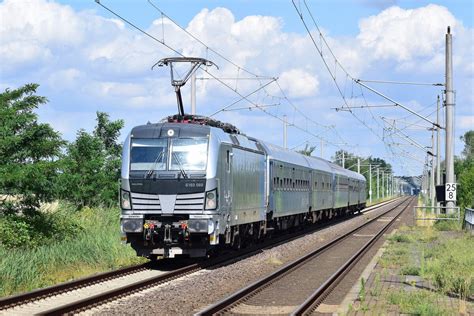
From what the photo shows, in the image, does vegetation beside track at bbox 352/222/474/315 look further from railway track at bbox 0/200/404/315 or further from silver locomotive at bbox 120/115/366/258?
railway track at bbox 0/200/404/315

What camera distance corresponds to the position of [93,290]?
13.6 metres

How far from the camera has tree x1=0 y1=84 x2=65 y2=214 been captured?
65.6 feet

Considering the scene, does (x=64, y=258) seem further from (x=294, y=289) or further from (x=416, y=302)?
(x=416, y=302)

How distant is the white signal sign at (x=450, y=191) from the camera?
29.3 m

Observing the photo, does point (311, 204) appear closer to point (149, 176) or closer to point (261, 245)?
point (261, 245)

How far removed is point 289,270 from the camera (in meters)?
17.5

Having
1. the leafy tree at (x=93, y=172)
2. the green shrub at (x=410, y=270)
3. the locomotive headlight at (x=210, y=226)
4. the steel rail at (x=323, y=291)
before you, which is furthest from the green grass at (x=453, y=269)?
the leafy tree at (x=93, y=172)

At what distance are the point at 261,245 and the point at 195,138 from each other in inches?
322

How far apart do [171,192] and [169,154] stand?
0.96 meters

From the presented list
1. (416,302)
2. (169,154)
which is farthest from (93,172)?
(416,302)

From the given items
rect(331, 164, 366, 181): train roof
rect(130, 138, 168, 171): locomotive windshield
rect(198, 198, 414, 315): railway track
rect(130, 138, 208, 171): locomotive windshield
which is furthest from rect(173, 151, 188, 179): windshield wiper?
rect(331, 164, 366, 181): train roof

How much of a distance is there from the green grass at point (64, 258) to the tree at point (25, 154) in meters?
1.22

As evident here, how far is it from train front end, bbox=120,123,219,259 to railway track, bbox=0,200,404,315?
0.66 meters

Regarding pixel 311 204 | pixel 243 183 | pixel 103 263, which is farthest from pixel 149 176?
pixel 311 204
